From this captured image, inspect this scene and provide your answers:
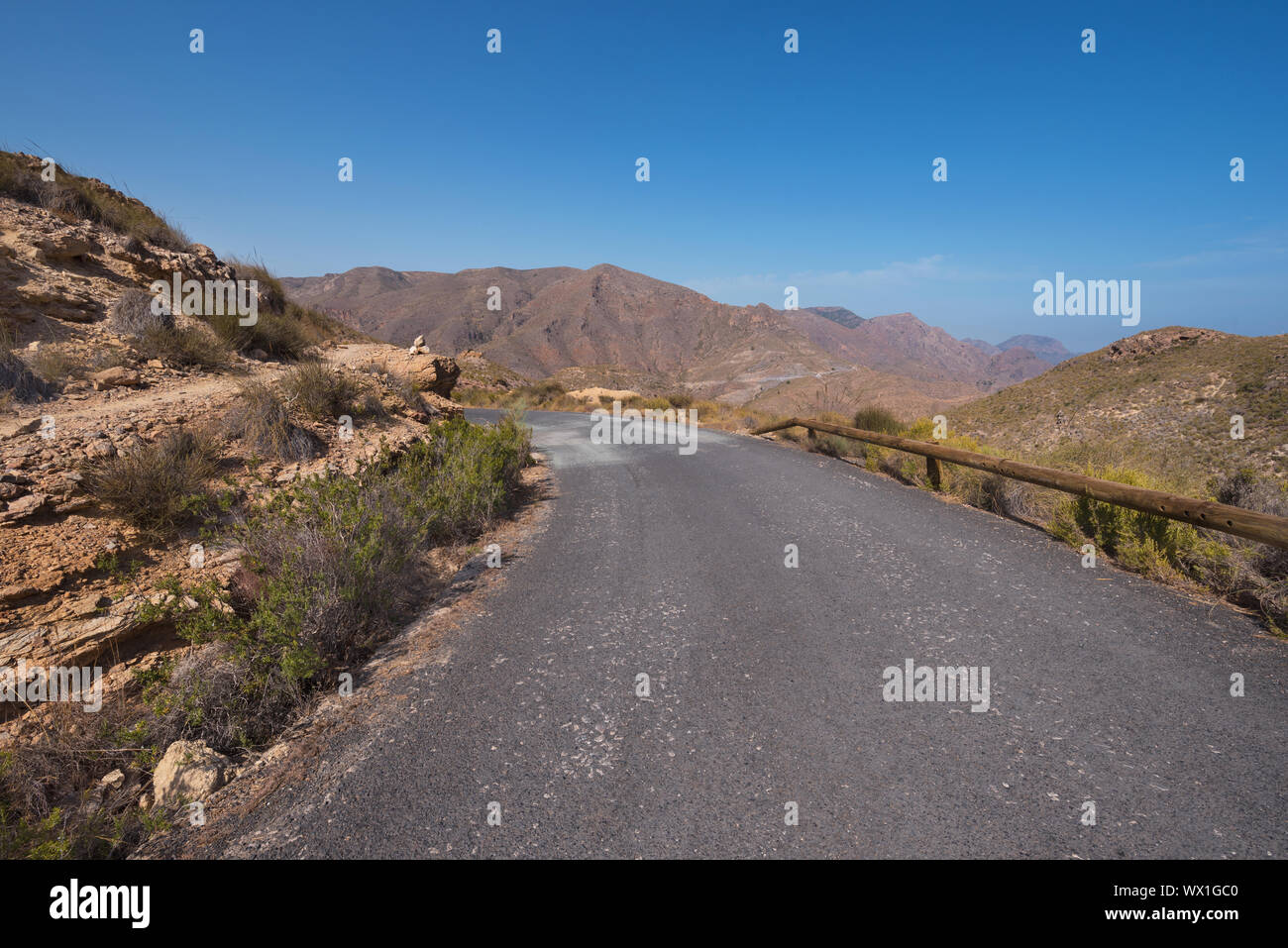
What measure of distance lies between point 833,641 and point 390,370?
9.64 meters

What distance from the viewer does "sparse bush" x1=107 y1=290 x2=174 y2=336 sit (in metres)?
7.23

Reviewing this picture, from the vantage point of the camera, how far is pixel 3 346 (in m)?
5.64

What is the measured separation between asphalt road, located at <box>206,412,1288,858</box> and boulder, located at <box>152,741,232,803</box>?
1.51ft

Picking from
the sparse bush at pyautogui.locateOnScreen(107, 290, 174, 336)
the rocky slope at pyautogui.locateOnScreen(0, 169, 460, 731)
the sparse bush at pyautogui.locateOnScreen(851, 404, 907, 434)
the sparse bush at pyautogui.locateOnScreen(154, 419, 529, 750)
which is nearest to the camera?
the sparse bush at pyautogui.locateOnScreen(154, 419, 529, 750)

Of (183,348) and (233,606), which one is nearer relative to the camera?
(233,606)

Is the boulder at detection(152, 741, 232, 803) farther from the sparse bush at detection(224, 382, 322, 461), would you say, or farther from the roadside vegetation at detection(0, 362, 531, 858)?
the sparse bush at detection(224, 382, 322, 461)

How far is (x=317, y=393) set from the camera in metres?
7.16

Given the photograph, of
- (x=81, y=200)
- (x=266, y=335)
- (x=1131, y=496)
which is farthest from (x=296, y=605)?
(x=81, y=200)

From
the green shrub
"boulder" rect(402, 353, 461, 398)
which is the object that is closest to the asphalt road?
the green shrub

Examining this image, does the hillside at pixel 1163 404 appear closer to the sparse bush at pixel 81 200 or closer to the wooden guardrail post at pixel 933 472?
the wooden guardrail post at pixel 933 472

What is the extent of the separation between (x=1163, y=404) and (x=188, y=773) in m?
33.6

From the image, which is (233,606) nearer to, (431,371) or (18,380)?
(18,380)

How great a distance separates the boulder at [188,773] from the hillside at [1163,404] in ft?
53.4
